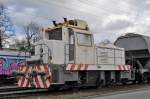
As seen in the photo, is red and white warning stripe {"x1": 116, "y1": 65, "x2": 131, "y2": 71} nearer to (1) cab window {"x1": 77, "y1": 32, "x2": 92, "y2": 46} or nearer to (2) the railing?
(1) cab window {"x1": 77, "y1": 32, "x2": 92, "y2": 46}

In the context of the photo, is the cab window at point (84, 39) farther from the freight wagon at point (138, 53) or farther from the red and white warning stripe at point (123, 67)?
the freight wagon at point (138, 53)

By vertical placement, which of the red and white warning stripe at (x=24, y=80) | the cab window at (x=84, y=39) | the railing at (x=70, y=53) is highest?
the cab window at (x=84, y=39)

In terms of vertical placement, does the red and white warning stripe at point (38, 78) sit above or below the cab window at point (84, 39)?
below

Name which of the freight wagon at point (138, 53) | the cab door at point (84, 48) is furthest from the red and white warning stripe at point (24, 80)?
the freight wagon at point (138, 53)

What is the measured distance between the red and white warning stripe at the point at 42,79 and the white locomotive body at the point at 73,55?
197 millimetres

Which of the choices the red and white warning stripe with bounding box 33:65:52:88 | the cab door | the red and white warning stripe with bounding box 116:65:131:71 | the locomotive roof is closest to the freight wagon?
the locomotive roof

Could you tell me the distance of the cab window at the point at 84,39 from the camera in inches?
713

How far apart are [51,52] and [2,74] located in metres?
14.1

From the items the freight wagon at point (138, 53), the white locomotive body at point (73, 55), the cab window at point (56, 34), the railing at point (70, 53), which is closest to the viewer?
the white locomotive body at point (73, 55)

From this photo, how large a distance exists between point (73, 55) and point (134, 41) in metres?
8.37

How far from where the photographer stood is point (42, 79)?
16.5 metres

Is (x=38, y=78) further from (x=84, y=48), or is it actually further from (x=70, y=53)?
(x=84, y=48)

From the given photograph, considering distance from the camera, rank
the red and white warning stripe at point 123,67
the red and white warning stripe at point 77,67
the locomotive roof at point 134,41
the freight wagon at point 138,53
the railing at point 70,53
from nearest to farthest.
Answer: the red and white warning stripe at point 77,67, the railing at point 70,53, the red and white warning stripe at point 123,67, the freight wagon at point 138,53, the locomotive roof at point 134,41

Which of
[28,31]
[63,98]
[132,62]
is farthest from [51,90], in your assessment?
[28,31]
